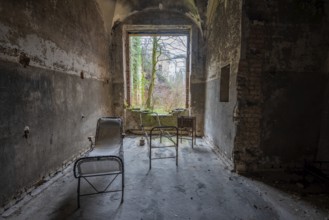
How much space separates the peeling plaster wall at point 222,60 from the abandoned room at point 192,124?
0.03 metres

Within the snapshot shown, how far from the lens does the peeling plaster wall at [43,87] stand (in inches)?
90.5

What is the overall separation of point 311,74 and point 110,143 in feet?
11.9


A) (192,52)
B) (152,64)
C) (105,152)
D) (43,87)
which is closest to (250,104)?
(105,152)

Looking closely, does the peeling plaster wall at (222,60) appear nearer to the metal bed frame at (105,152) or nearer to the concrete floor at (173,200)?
the concrete floor at (173,200)

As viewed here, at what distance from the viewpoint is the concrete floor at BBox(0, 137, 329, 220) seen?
224cm

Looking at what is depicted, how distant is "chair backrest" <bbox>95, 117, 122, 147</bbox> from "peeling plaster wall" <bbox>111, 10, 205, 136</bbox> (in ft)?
8.95

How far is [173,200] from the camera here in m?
2.55

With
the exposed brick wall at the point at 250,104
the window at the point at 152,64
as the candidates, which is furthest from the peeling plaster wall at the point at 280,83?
the window at the point at 152,64

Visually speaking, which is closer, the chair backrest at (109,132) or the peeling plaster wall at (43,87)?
the peeling plaster wall at (43,87)

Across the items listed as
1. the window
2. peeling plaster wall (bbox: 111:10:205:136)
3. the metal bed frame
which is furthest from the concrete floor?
the window

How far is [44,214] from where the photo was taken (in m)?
2.24

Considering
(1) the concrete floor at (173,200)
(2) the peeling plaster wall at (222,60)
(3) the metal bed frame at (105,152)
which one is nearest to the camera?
(1) the concrete floor at (173,200)

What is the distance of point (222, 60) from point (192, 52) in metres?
2.23

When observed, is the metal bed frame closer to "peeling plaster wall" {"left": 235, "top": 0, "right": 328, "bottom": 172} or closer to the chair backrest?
the chair backrest
